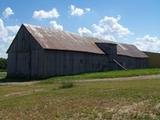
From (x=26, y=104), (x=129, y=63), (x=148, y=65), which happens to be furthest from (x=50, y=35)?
(x=26, y=104)

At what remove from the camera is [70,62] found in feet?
176

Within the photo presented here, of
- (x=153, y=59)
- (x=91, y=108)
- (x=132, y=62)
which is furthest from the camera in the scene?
(x=153, y=59)

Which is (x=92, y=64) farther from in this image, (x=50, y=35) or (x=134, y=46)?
(x=134, y=46)

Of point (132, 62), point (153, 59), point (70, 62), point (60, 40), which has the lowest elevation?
point (70, 62)

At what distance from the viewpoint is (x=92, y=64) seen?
58656 mm

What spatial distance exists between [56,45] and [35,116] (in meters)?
36.1

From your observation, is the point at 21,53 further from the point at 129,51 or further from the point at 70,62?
the point at 129,51

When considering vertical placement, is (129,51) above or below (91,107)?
above

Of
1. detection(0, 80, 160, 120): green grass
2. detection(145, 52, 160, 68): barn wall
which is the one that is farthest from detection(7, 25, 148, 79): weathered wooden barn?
detection(0, 80, 160, 120): green grass

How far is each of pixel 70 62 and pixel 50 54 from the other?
4.29m

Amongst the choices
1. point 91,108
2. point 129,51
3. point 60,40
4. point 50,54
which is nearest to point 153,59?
point 129,51

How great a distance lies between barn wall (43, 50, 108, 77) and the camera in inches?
1992

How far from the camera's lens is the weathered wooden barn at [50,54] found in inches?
1980

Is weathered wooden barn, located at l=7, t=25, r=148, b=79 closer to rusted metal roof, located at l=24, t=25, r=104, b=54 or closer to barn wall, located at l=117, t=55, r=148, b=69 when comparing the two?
rusted metal roof, located at l=24, t=25, r=104, b=54
